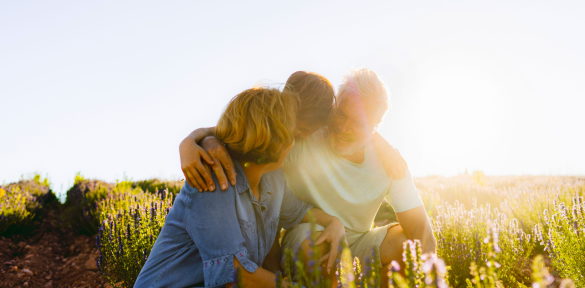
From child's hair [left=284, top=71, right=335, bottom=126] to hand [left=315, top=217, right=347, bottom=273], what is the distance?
0.68m

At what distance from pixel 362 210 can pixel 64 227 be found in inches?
212

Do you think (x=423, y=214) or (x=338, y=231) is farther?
(x=423, y=214)

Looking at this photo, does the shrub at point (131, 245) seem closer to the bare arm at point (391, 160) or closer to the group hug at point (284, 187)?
the group hug at point (284, 187)

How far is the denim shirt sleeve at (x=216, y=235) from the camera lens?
149 centimetres

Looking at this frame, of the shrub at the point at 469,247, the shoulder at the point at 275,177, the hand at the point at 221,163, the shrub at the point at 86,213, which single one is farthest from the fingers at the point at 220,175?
the shrub at the point at 86,213

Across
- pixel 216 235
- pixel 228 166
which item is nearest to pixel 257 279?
pixel 216 235

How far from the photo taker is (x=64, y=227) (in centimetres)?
562

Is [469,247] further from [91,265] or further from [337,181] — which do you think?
[91,265]

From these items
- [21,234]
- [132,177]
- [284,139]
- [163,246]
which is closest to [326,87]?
[284,139]

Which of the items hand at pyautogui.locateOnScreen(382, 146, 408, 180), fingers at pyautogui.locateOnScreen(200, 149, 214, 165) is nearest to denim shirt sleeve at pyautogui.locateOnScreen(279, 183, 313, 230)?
hand at pyautogui.locateOnScreen(382, 146, 408, 180)

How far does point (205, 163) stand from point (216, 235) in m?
0.35

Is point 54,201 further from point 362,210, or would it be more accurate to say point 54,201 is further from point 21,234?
point 362,210

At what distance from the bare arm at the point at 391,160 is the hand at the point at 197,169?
141 cm

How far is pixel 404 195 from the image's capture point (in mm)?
2467
